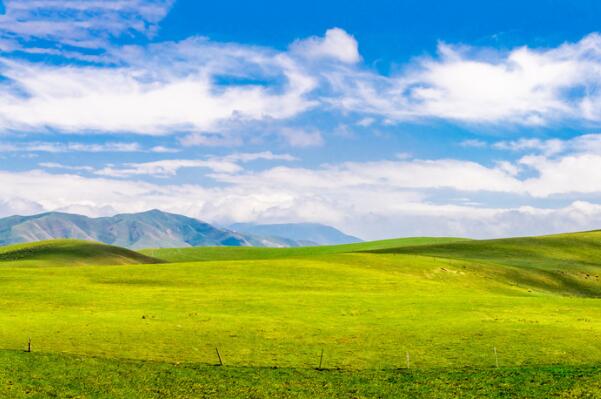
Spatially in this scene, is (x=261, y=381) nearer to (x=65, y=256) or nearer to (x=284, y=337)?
(x=284, y=337)

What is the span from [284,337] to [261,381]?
12864 millimetres

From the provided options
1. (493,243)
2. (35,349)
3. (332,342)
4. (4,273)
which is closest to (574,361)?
(332,342)

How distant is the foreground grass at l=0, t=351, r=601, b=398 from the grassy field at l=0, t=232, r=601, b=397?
0.13 metres

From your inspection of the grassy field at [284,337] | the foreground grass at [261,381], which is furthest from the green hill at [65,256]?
the foreground grass at [261,381]

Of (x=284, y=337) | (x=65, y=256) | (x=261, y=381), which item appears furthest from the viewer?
(x=65, y=256)

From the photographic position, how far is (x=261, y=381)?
3666 centimetres

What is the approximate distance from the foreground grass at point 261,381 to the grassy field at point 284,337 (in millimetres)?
128

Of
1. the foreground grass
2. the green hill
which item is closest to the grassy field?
the foreground grass

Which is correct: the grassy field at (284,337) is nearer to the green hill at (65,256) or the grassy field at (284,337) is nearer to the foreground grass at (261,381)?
the foreground grass at (261,381)

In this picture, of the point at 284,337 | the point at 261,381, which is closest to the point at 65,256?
the point at 284,337

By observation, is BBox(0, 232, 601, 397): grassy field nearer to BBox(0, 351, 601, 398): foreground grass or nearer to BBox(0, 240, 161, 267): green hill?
BBox(0, 351, 601, 398): foreground grass

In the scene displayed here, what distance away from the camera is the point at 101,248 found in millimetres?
197250

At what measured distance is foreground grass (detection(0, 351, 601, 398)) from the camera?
34.2 meters

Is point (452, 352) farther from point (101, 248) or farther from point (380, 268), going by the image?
point (101, 248)
